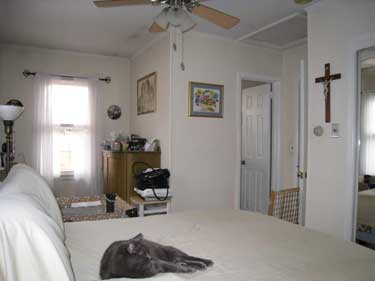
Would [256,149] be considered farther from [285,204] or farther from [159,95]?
[285,204]

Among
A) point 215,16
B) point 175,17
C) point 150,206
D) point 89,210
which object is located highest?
point 215,16

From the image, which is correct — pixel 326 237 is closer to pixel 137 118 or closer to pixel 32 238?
pixel 32 238

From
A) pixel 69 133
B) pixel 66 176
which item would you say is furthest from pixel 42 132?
pixel 66 176

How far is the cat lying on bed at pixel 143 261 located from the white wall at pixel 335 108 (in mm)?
1664

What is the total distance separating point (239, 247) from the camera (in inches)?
57.7

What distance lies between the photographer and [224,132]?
3701 mm

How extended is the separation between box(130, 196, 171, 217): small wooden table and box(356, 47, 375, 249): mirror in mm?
1922

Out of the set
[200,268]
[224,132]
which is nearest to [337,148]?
[224,132]

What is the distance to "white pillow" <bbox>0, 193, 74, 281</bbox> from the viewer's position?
82 centimetres

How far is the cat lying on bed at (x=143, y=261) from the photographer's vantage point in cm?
111

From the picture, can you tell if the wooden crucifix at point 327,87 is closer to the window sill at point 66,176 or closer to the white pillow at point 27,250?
the white pillow at point 27,250

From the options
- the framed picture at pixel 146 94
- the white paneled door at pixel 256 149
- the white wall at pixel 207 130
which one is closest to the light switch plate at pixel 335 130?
the white wall at pixel 207 130

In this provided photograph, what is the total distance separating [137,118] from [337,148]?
2.91 m

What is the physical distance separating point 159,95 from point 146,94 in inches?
18.9
